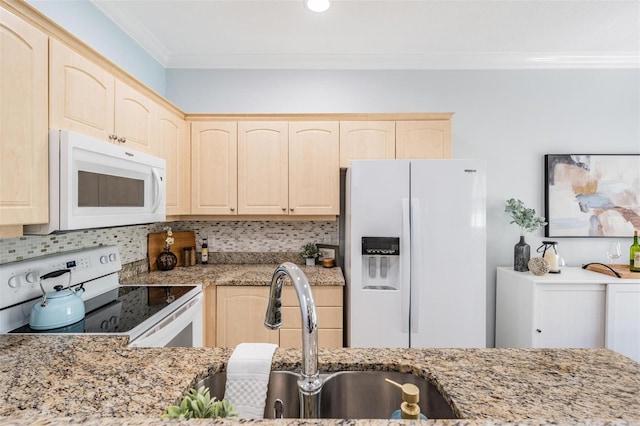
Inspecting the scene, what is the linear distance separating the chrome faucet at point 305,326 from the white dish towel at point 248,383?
145 millimetres

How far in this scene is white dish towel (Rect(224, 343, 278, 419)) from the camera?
2.84ft

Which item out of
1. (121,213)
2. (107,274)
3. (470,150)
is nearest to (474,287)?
(470,150)

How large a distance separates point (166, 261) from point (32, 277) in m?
1.08

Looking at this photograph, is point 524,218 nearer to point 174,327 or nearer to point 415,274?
point 415,274

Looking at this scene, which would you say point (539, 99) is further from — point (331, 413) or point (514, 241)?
point (331, 413)

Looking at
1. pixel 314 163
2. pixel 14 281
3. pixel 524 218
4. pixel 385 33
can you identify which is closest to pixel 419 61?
pixel 385 33

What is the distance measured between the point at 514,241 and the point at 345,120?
182 cm

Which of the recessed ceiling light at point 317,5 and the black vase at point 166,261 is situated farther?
the black vase at point 166,261

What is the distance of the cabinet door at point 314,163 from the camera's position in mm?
2490

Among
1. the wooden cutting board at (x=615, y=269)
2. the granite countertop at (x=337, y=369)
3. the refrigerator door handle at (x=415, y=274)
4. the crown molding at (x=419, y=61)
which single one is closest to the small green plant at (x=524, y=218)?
the wooden cutting board at (x=615, y=269)

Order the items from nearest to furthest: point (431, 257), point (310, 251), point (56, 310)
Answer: point (56, 310), point (431, 257), point (310, 251)

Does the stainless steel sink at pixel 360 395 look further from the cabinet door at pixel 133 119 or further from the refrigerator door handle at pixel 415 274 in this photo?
the cabinet door at pixel 133 119

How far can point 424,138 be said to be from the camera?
247cm

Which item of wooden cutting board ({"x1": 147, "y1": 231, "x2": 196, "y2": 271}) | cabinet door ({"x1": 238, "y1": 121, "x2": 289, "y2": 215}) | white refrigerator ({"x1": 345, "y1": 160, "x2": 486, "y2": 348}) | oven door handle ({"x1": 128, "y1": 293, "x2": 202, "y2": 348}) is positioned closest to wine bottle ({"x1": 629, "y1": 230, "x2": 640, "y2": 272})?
white refrigerator ({"x1": 345, "y1": 160, "x2": 486, "y2": 348})
